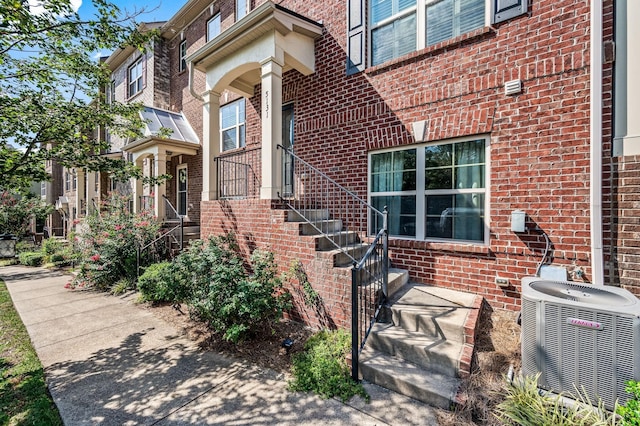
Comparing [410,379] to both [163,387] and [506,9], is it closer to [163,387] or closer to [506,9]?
[163,387]

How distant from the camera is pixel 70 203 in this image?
55.8 ft

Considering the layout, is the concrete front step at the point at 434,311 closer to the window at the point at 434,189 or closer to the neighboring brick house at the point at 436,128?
the neighboring brick house at the point at 436,128

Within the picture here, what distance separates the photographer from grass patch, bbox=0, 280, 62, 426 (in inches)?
102

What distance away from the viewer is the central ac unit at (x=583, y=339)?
2.24m

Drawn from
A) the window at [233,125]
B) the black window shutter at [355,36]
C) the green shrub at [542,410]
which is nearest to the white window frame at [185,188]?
the window at [233,125]

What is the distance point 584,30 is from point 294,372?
531 cm

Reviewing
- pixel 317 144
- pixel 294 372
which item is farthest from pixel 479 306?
pixel 317 144

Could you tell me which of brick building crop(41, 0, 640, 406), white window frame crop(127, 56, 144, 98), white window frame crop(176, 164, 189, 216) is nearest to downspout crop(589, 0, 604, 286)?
brick building crop(41, 0, 640, 406)

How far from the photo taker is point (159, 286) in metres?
4.64

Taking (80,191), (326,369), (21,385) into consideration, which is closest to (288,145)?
(326,369)

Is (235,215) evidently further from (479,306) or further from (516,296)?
(516,296)

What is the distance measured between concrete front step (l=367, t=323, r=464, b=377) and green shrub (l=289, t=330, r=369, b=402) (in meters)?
0.40

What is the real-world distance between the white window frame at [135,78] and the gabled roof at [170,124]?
10.7 feet

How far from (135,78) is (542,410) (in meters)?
16.3
